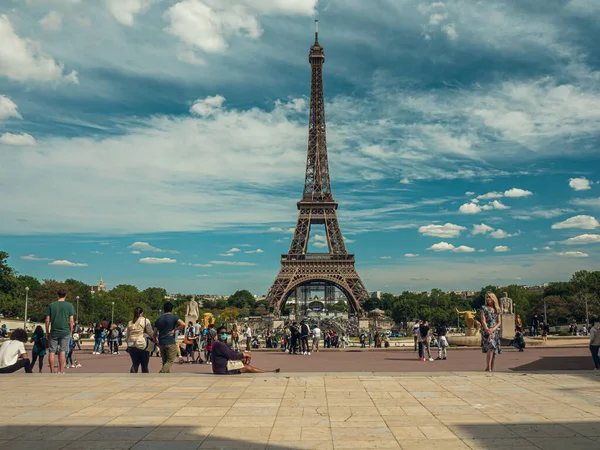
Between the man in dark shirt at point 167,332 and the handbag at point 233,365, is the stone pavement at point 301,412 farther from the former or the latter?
the man in dark shirt at point 167,332

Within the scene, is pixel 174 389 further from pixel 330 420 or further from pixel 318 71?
pixel 318 71

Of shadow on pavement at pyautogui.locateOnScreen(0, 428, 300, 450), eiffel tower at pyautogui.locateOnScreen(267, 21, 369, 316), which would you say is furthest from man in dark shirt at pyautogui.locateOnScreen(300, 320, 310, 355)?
eiffel tower at pyautogui.locateOnScreen(267, 21, 369, 316)

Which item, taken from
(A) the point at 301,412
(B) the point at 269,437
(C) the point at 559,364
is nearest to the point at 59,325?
(A) the point at 301,412

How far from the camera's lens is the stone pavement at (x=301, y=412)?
297 inches

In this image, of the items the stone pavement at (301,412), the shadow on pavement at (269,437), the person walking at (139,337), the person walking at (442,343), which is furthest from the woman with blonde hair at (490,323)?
the person walking at (139,337)

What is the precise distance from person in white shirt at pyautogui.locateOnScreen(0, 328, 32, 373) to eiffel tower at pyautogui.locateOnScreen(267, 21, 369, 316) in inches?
2914

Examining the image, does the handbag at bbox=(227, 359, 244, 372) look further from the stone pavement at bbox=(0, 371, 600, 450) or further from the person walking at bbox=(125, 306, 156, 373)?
the person walking at bbox=(125, 306, 156, 373)

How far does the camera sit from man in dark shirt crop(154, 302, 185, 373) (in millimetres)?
14750

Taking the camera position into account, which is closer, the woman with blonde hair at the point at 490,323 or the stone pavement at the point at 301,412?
the stone pavement at the point at 301,412

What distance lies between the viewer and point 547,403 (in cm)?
1008

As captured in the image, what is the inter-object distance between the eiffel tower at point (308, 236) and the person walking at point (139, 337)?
73.2 m

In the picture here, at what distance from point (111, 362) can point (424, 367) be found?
12.9 m

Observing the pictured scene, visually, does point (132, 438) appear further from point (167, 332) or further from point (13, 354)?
point (13, 354)

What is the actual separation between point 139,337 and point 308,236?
81.2m
